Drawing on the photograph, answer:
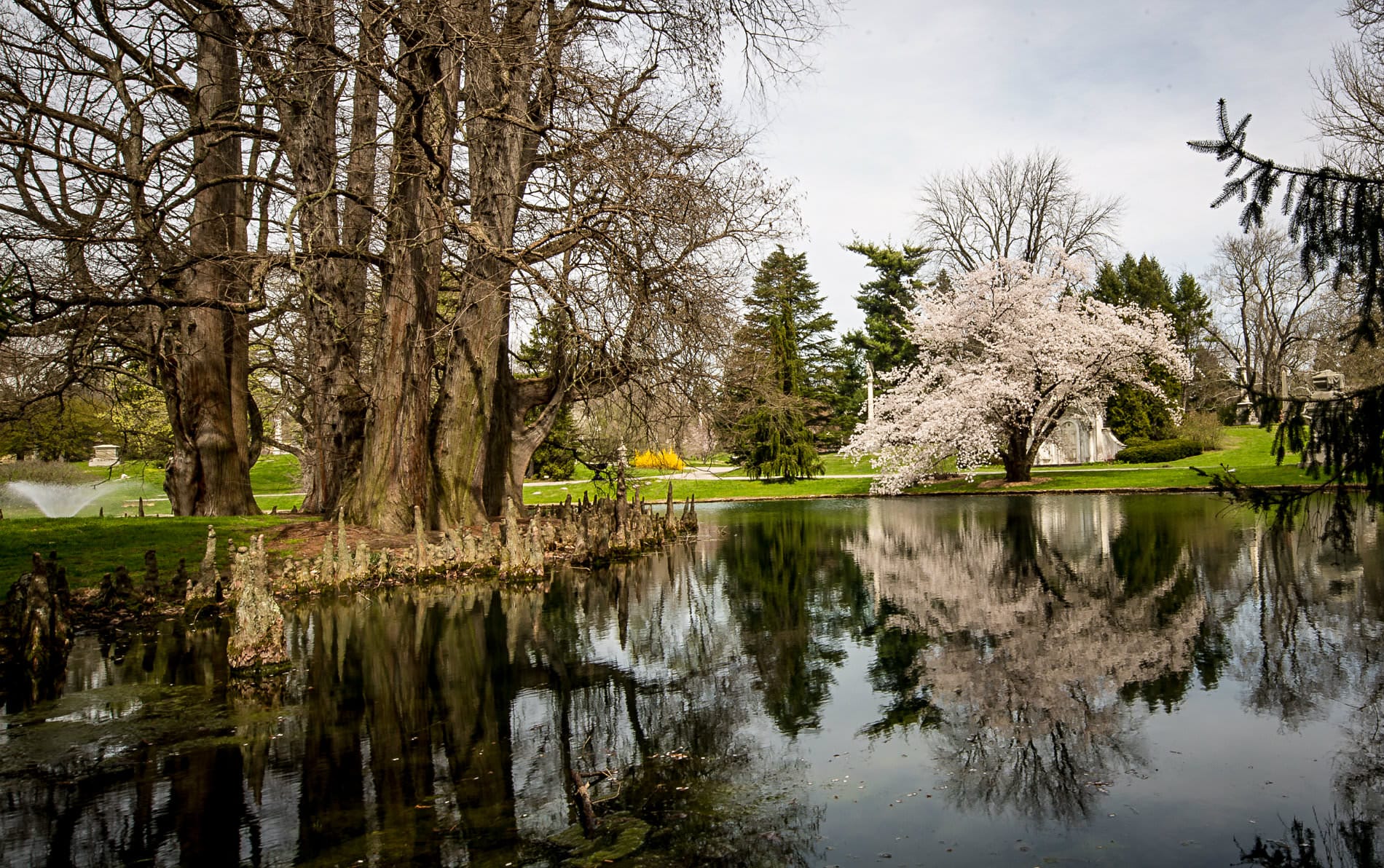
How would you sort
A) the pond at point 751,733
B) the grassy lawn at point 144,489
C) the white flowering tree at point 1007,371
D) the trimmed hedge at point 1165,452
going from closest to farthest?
the pond at point 751,733 → the white flowering tree at point 1007,371 → the grassy lawn at point 144,489 → the trimmed hedge at point 1165,452

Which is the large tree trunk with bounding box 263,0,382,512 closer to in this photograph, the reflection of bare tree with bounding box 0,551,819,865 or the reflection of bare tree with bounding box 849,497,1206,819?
the reflection of bare tree with bounding box 0,551,819,865

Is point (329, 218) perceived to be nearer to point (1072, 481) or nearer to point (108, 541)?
point (108, 541)

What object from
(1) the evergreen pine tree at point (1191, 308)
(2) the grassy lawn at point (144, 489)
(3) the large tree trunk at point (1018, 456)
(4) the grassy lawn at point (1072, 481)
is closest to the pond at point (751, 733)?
(4) the grassy lawn at point (1072, 481)

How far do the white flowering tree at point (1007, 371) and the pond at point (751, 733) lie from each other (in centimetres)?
1978

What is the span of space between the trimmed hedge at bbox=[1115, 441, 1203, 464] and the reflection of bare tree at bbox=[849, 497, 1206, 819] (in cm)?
2061

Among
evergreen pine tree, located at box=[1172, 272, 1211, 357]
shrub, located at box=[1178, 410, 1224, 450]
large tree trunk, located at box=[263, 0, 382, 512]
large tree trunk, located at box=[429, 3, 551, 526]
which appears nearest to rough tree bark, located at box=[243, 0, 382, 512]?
large tree trunk, located at box=[263, 0, 382, 512]

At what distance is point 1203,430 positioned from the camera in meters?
37.8

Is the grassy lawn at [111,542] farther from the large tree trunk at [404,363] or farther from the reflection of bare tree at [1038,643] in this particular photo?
the reflection of bare tree at [1038,643]

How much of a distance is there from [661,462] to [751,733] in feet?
140

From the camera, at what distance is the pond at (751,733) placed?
4.77 metres

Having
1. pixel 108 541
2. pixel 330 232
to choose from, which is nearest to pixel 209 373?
pixel 330 232

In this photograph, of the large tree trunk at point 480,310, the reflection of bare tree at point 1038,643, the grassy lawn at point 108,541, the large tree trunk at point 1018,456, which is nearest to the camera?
the reflection of bare tree at point 1038,643

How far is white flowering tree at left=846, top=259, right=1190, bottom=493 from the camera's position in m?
31.7

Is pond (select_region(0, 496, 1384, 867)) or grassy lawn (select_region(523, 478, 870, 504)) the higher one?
grassy lawn (select_region(523, 478, 870, 504))
